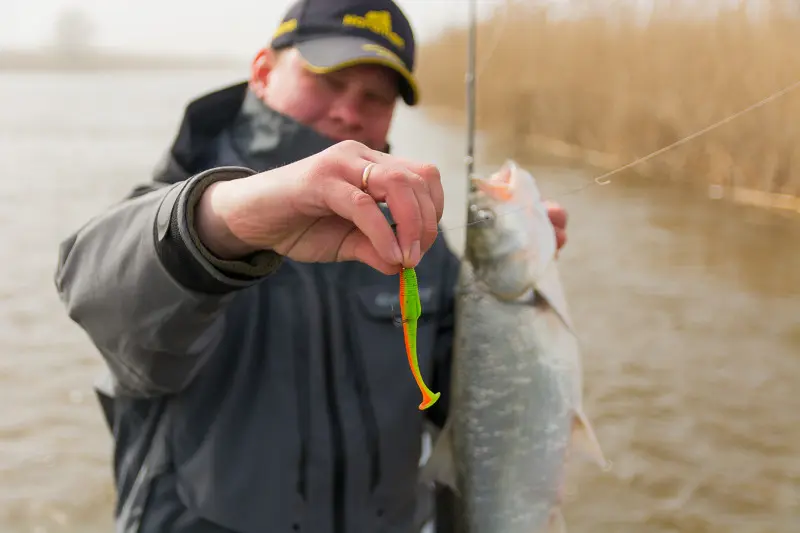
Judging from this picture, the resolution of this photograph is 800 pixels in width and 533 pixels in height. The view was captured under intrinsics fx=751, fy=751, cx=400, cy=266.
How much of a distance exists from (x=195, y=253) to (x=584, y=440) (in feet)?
3.57

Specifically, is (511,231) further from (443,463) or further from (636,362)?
(636,362)

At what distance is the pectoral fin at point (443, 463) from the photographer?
1.95m

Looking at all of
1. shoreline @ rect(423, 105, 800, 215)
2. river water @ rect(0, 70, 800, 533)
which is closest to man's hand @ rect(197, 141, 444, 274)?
river water @ rect(0, 70, 800, 533)

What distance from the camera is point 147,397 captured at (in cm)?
171

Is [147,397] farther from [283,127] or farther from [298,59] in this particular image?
[298,59]

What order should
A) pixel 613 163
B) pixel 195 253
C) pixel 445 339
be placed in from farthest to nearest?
pixel 613 163 < pixel 445 339 < pixel 195 253

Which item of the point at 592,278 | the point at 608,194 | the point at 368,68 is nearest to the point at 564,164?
the point at 592,278

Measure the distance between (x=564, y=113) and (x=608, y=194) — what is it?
211 cm

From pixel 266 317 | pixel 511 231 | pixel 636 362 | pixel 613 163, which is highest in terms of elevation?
pixel 511 231

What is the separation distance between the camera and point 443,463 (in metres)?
1.96

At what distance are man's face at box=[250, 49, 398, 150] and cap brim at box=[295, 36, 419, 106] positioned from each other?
0.13ft

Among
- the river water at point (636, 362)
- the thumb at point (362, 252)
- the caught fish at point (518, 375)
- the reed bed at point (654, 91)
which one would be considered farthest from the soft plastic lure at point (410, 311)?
the reed bed at point (654, 91)

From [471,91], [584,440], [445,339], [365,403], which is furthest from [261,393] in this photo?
[471,91]

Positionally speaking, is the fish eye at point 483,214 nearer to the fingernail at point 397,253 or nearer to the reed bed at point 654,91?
the fingernail at point 397,253
